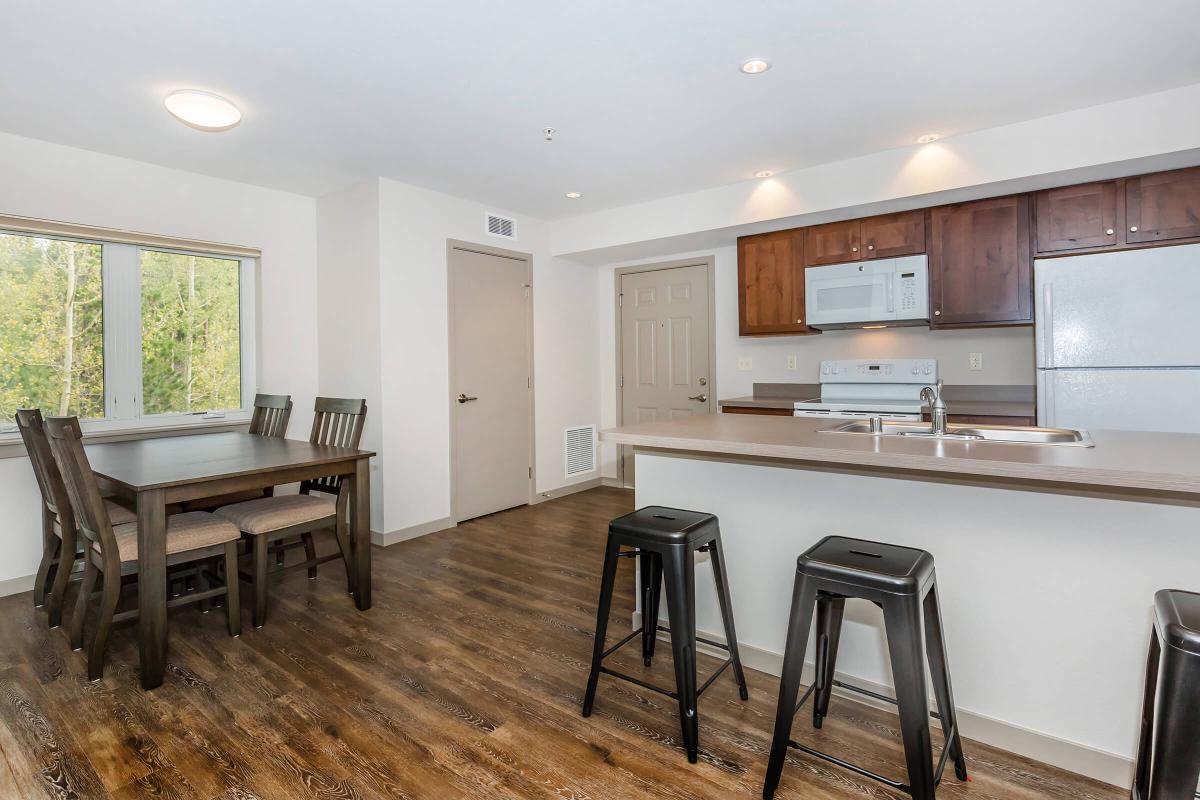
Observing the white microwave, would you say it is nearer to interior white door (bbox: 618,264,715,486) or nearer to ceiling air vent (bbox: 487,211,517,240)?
interior white door (bbox: 618,264,715,486)

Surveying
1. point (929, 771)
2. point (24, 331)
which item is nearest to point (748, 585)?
point (929, 771)

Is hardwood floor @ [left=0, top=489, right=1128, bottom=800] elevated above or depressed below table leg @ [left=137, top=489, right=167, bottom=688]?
below

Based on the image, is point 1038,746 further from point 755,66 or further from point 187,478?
point 187,478

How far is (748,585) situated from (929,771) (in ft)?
3.04

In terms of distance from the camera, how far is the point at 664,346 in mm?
5527

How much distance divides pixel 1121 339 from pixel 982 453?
7.26 ft

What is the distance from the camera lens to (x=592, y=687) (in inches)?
79.6

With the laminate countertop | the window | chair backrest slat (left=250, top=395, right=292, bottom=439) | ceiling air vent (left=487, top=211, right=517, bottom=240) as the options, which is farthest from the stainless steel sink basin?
the window

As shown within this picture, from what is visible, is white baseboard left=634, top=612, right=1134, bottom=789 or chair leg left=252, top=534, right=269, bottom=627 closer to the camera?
white baseboard left=634, top=612, right=1134, bottom=789

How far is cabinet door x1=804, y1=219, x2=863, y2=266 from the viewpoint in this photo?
13.3ft

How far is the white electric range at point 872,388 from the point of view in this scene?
3.98 meters

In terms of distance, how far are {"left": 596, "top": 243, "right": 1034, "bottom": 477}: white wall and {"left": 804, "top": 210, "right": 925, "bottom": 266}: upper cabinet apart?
2.07 ft

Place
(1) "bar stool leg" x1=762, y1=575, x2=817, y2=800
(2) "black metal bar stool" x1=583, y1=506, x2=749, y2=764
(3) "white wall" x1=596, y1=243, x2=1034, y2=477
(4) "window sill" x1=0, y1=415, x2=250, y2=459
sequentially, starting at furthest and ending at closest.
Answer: (3) "white wall" x1=596, y1=243, x2=1034, y2=477 < (4) "window sill" x1=0, y1=415, x2=250, y2=459 < (2) "black metal bar stool" x1=583, y1=506, x2=749, y2=764 < (1) "bar stool leg" x1=762, y1=575, x2=817, y2=800

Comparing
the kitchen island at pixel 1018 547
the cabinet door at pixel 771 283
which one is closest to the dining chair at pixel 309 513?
the kitchen island at pixel 1018 547
